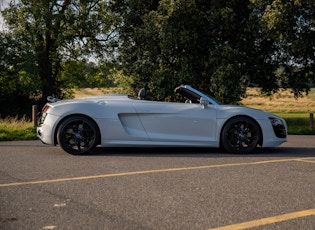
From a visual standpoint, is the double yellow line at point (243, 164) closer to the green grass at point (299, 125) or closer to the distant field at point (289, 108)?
the green grass at point (299, 125)

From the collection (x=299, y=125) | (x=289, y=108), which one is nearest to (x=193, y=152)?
(x=299, y=125)

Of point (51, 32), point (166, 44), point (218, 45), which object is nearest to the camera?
point (166, 44)

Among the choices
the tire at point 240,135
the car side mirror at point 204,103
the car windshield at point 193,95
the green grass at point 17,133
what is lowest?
the green grass at point 17,133

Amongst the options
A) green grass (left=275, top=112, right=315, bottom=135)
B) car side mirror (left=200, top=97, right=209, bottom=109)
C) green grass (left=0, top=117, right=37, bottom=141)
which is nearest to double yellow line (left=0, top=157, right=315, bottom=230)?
car side mirror (left=200, top=97, right=209, bottom=109)

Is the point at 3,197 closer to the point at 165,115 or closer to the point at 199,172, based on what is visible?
the point at 199,172

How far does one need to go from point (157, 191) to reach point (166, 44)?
17.4 meters

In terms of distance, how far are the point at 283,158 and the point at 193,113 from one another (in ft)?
5.70

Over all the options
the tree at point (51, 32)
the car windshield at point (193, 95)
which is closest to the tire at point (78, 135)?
the car windshield at point (193, 95)

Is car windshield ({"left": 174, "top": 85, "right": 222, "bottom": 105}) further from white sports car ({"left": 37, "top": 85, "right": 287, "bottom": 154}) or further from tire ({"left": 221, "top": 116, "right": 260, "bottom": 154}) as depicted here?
tire ({"left": 221, "top": 116, "right": 260, "bottom": 154})

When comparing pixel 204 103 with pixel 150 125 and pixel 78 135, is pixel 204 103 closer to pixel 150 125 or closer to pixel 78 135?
pixel 150 125

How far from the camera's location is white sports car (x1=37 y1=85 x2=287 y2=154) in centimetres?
757

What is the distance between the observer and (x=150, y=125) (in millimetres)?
7695

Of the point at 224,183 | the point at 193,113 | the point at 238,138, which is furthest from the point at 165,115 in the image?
the point at 224,183

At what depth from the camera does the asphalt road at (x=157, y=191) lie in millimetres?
3529
